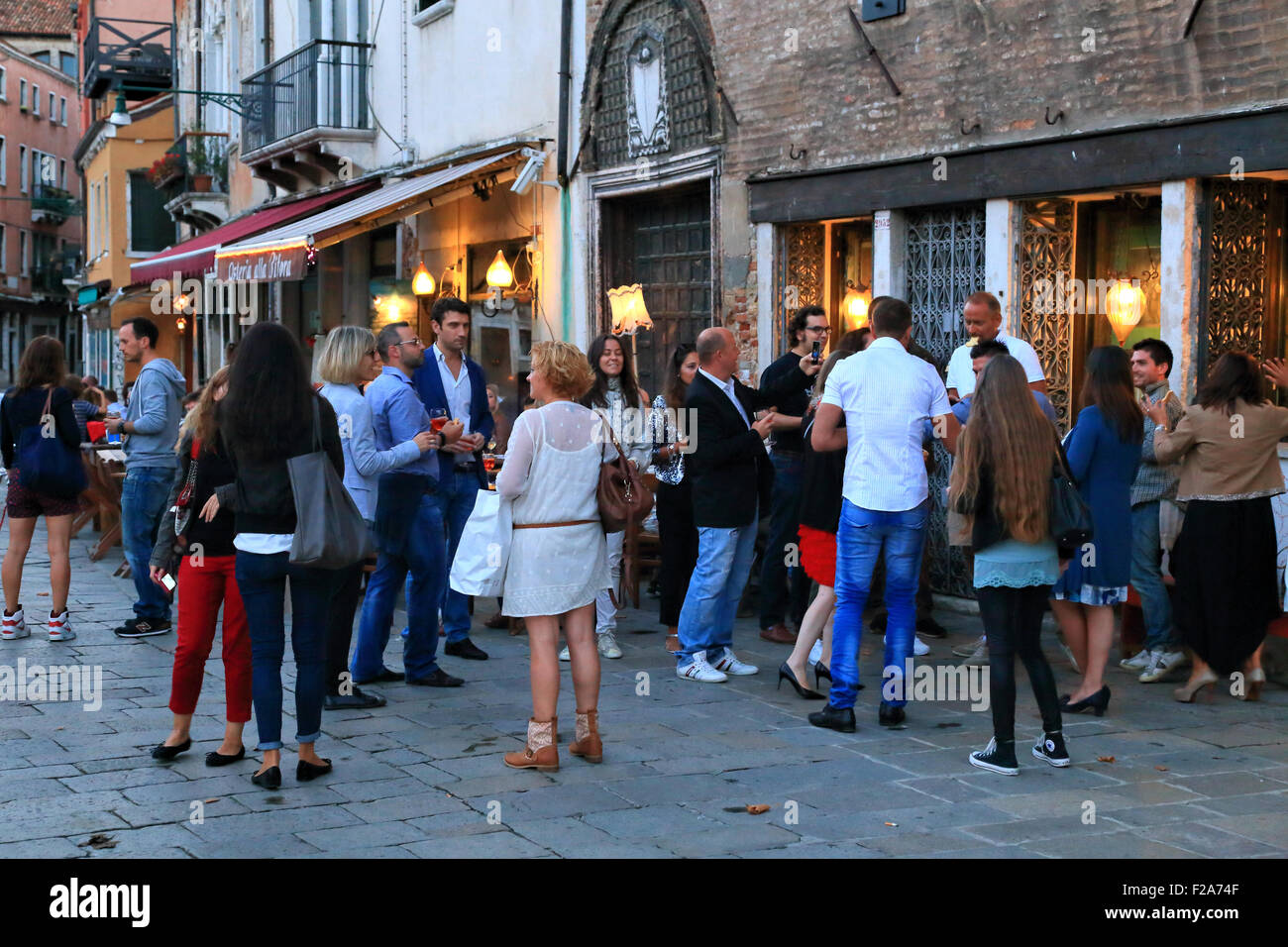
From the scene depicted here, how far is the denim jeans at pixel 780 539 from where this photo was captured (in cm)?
906

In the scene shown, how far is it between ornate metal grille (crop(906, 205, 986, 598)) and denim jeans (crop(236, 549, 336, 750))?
494 centimetres

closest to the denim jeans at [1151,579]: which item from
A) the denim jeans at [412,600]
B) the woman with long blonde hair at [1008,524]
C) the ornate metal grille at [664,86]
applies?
the woman with long blonde hair at [1008,524]

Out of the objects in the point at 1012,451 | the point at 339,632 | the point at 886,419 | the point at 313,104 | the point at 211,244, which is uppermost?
the point at 313,104

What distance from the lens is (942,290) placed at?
1004 centimetres

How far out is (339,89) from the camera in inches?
722

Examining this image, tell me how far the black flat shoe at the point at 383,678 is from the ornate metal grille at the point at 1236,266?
4.70 meters

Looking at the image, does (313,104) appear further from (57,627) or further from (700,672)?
(700,672)

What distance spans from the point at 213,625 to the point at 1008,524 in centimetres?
326

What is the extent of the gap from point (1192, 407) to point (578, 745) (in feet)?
11.8

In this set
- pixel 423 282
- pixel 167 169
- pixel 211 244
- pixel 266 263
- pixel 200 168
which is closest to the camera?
pixel 266 263

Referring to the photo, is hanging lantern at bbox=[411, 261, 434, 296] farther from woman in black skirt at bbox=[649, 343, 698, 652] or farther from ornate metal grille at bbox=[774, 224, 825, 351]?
woman in black skirt at bbox=[649, 343, 698, 652]

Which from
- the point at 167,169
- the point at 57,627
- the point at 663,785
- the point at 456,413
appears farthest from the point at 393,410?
the point at 167,169
